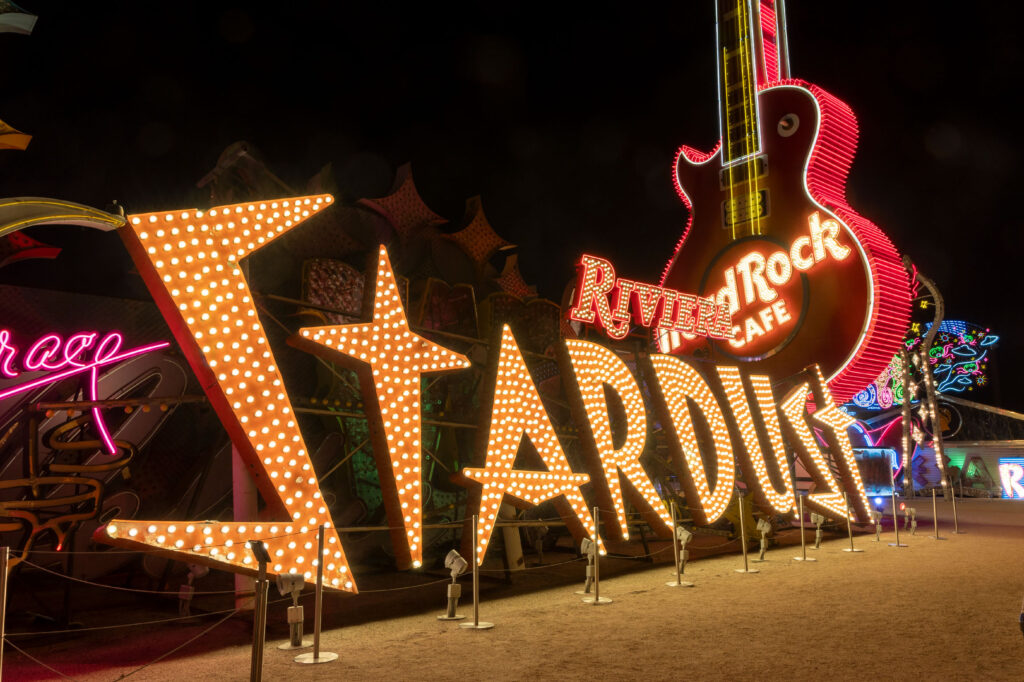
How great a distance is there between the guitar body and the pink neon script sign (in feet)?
49.7

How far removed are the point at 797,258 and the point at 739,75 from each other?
6420mm

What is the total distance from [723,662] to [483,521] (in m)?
3.62

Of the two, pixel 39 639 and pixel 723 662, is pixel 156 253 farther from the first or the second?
pixel 723 662

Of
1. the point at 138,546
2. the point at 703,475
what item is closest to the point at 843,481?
the point at 703,475

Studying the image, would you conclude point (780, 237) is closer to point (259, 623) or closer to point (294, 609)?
point (294, 609)

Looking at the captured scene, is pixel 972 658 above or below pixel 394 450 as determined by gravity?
below

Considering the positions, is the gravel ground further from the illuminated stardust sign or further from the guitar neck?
the guitar neck

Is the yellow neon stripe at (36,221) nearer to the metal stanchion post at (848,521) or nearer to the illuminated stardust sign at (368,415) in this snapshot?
the illuminated stardust sign at (368,415)

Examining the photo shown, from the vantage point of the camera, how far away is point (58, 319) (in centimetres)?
1057

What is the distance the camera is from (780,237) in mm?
19422

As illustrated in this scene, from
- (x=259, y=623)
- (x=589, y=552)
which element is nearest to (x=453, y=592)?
(x=589, y=552)

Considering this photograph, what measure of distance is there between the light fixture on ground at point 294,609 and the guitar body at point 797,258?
15.3 meters

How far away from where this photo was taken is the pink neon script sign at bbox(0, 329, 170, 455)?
8.21 m

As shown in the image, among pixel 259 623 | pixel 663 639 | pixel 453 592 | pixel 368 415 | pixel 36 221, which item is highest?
pixel 36 221
